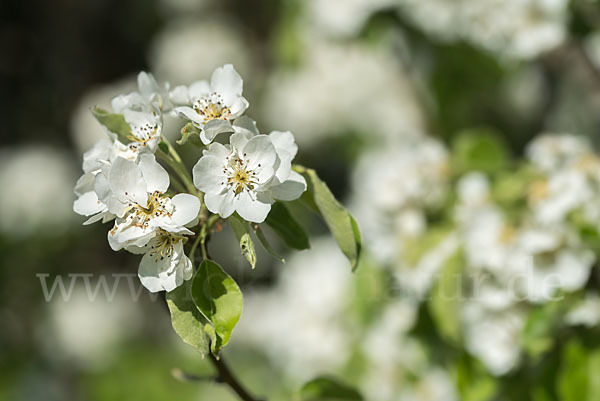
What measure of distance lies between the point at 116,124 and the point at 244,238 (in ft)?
0.61

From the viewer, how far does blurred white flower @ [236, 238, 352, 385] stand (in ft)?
4.60

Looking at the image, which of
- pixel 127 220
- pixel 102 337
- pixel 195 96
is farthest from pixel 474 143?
pixel 102 337

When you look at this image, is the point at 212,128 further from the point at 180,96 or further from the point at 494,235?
the point at 494,235

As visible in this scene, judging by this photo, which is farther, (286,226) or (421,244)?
(421,244)

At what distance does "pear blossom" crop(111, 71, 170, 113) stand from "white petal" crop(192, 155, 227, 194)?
0.34ft

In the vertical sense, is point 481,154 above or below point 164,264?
below

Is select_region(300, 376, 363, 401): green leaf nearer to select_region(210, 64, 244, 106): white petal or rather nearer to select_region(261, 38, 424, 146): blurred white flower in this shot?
select_region(210, 64, 244, 106): white petal

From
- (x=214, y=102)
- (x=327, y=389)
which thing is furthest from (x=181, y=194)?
(x=327, y=389)

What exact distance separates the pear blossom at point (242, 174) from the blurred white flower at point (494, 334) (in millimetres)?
536

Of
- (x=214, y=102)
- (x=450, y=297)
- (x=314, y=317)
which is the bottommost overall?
(x=314, y=317)

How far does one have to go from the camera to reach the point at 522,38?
1.34m

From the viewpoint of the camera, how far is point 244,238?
0.62m

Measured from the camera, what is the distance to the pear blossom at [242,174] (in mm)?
610

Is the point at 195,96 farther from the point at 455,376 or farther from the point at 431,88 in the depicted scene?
the point at 431,88
